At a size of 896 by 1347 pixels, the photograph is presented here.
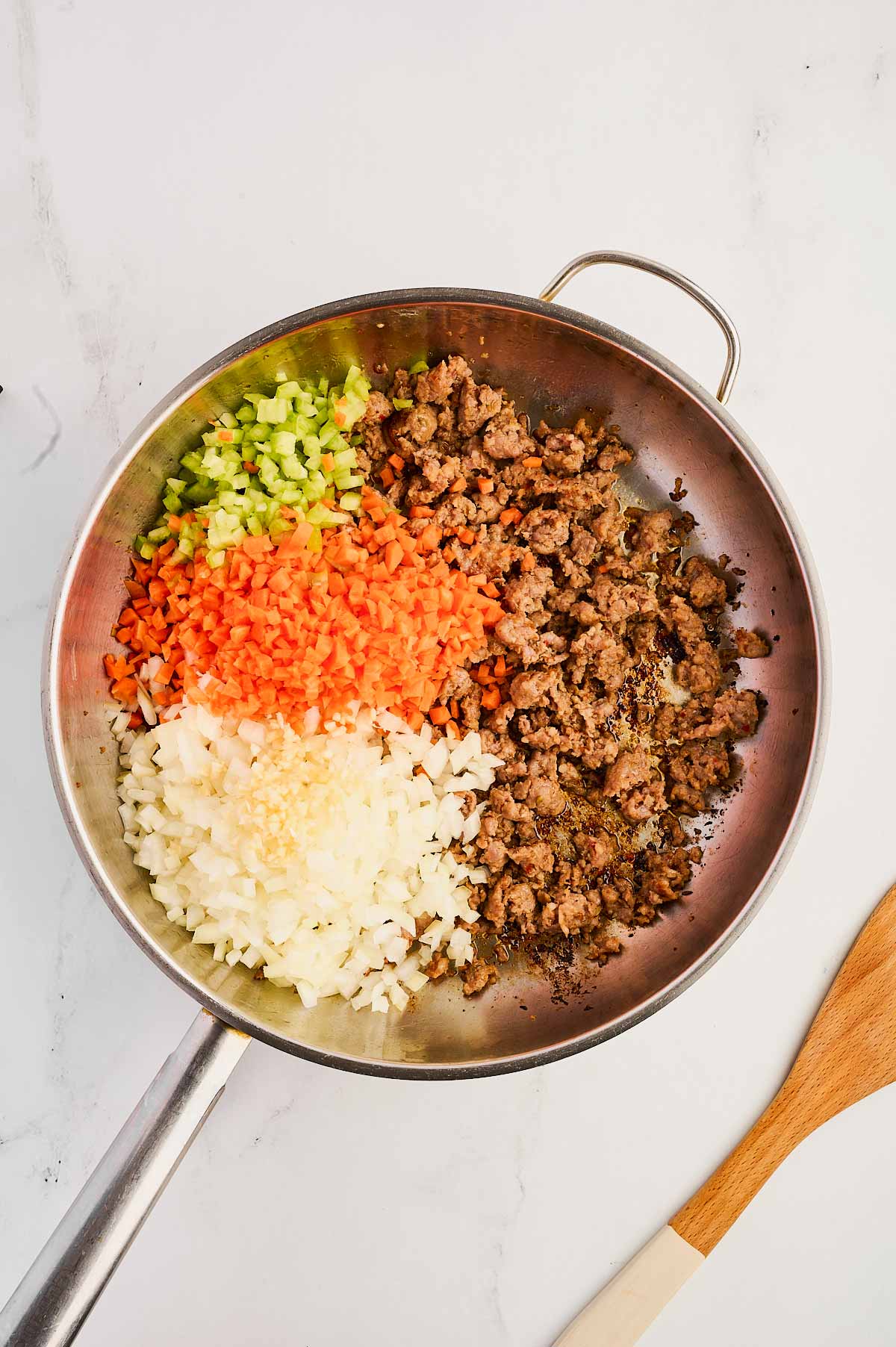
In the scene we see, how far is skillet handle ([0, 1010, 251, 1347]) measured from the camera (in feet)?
4.95

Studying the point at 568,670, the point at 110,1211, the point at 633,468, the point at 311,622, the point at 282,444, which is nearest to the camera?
the point at 110,1211

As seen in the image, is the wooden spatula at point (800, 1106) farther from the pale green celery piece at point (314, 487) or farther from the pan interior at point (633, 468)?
the pale green celery piece at point (314, 487)

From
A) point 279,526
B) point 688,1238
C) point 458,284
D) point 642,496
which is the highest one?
point 458,284

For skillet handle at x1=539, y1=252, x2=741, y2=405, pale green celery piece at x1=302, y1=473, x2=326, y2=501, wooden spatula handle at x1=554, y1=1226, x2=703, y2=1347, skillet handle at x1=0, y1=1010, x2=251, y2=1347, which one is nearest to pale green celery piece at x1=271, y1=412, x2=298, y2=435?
pale green celery piece at x1=302, y1=473, x2=326, y2=501

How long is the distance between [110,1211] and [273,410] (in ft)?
5.28

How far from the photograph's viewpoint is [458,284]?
85.9 inches

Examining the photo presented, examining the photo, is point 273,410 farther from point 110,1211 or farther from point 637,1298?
point 637,1298

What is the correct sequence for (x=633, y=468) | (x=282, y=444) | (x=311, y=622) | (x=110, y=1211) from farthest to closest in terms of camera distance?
(x=633, y=468) < (x=282, y=444) < (x=311, y=622) < (x=110, y=1211)

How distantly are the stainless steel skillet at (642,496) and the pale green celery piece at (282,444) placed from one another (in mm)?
146

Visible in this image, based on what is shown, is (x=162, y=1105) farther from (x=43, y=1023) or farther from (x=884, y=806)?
(x=884, y=806)

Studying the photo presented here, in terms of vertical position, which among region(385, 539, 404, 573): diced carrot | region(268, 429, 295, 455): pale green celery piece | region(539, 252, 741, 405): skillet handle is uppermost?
region(539, 252, 741, 405): skillet handle

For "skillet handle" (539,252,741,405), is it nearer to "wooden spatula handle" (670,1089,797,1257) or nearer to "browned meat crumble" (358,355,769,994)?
"browned meat crumble" (358,355,769,994)

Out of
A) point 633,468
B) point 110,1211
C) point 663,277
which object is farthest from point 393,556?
point 110,1211

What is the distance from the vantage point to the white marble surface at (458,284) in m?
2.11
